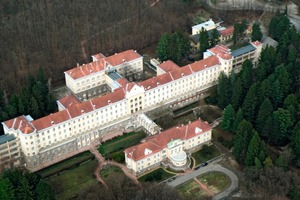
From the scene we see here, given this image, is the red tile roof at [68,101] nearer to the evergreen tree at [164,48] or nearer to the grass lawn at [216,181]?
the evergreen tree at [164,48]

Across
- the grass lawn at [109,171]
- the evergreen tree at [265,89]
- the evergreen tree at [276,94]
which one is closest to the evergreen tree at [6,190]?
the grass lawn at [109,171]

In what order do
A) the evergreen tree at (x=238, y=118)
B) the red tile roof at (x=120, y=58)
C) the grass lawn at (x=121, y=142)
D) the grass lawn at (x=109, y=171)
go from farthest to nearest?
the red tile roof at (x=120, y=58) < the grass lawn at (x=121, y=142) < the evergreen tree at (x=238, y=118) < the grass lawn at (x=109, y=171)

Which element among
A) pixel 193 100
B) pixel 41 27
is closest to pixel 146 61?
pixel 193 100

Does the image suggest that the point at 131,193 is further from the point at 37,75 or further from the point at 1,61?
the point at 1,61

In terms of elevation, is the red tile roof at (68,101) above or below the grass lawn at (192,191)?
above

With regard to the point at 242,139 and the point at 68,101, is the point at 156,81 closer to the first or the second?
the point at 68,101

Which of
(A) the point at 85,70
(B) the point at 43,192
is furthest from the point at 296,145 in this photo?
(A) the point at 85,70
